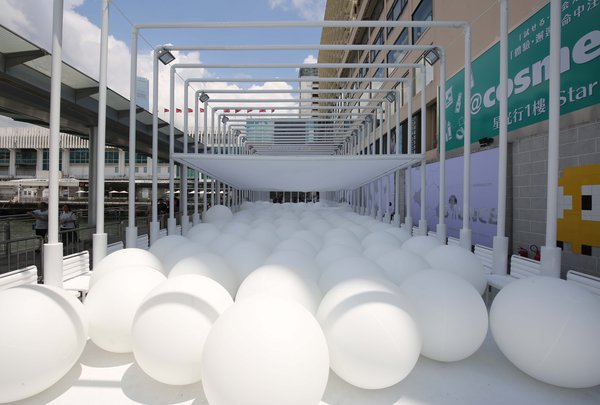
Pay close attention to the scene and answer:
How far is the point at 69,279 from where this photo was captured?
4.28 metres

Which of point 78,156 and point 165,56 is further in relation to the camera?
point 78,156

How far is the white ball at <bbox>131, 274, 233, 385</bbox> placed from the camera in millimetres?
2264

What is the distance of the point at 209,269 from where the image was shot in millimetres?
3760

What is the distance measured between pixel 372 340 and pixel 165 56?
6.54 metres

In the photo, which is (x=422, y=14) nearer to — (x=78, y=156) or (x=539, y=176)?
(x=539, y=176)

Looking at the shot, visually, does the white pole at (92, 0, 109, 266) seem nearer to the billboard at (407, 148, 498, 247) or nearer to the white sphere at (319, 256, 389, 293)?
the white sphere at (319, 256, 389, 293)

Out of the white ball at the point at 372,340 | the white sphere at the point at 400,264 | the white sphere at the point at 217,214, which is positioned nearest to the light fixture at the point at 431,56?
the white sphere at the point at 400,264

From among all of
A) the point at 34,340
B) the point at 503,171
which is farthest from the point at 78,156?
the point at 503,171

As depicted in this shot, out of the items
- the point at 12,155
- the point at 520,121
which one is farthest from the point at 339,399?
the point at 12,155

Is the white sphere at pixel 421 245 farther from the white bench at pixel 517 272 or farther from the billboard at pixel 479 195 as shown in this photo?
the billboard at pixel 479 195

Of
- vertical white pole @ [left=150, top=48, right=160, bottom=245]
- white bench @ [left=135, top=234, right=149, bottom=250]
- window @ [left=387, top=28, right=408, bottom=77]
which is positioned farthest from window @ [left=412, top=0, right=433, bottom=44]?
white bench @ [left=135, top=234, right=149, bottom=250]

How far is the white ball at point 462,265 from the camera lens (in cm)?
388

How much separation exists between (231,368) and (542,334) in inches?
82.3

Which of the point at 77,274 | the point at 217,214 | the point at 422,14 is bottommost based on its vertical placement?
the point at 77,274
